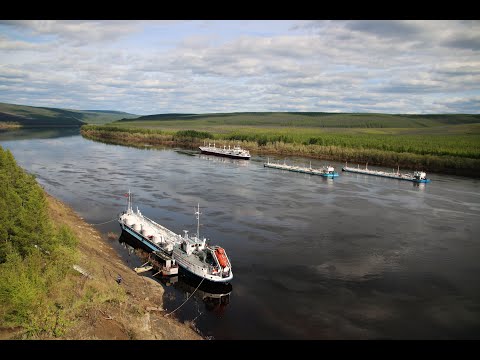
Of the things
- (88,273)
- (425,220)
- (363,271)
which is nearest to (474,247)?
(425,220)

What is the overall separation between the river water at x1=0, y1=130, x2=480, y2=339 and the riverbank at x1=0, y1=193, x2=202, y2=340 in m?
1.61

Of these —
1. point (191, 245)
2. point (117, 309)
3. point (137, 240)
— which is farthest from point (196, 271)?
point (117, 309)

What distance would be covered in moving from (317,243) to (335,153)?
7237cm

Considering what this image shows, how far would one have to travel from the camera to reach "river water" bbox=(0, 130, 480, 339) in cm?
2438

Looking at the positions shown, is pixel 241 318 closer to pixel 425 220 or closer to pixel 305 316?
pixel 305 316

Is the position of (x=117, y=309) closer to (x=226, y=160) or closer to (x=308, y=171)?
(x=308, y=171)

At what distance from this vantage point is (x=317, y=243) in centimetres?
3769

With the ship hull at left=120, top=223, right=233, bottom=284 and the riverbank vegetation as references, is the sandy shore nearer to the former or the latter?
the ship hull at left=120, top=223, right=233, bottom=284

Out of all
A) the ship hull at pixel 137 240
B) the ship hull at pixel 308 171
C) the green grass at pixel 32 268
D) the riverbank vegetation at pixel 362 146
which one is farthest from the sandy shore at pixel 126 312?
the riverbank vegetation at pixel 362 146

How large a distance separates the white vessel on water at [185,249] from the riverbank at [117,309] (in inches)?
Result: 127

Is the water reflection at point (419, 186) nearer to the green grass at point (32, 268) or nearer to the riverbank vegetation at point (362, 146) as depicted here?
the riverbank vegetation at point (362, 146)

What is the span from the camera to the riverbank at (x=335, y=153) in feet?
277

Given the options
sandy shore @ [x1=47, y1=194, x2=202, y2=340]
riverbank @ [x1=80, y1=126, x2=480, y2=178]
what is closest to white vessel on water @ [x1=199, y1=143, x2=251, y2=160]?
riverbank @ [x1=80, y1=126, x2=480, y2=178]
